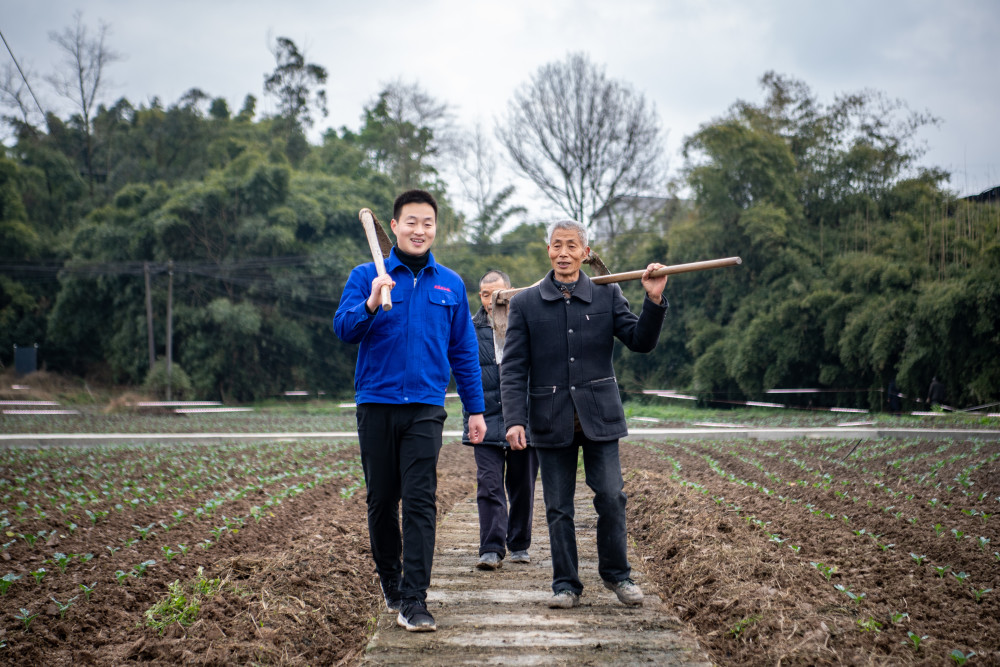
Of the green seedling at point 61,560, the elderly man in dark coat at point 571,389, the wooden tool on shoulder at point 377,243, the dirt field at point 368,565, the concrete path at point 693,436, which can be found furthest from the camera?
the concrete path at point 693,436

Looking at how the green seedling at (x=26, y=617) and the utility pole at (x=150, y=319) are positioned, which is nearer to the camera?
the green seedling at (x=26, y=617)

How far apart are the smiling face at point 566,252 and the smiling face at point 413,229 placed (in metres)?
0.64

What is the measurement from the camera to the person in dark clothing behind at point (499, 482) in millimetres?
4922

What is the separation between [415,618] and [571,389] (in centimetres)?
132

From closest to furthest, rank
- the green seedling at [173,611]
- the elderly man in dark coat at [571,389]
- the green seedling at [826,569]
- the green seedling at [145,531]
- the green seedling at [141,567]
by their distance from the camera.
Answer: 1. the green seedling at [173,611]
2. the elderly man in dark coat at [571,389]
3. the green seedling at [826,569]
4. the green seedling at [141,567]
5. the green seedling at [145,531]

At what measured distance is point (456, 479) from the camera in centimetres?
891

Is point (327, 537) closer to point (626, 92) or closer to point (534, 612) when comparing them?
point (534, 612)

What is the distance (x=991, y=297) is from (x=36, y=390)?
30.8 m

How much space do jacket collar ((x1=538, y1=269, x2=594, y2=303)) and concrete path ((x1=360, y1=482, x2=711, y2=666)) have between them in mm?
1561

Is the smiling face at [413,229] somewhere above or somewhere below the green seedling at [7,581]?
above

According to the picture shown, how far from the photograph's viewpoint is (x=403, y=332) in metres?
3.73

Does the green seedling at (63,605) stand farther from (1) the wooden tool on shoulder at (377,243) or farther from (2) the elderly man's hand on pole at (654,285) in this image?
(2) the elderly man's hand on pole at (654,285)

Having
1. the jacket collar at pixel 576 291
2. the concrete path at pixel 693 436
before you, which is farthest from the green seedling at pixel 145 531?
the concrete path at pixel 693 436

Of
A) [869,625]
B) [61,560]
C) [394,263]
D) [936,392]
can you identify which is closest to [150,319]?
[936,392]
